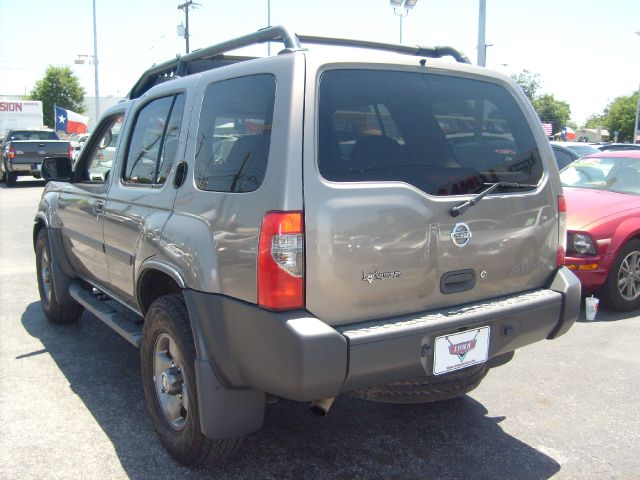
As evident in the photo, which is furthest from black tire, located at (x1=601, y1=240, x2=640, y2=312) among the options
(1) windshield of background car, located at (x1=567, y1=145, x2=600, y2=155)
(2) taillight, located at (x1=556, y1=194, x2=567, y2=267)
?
(1) windshield of background car, located at (x1=567, y1=145, x2=600, y2=155)

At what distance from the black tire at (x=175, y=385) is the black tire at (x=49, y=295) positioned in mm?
2223

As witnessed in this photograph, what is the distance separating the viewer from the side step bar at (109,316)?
11.6ft

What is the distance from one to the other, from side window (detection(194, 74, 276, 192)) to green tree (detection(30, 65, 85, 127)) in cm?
6764

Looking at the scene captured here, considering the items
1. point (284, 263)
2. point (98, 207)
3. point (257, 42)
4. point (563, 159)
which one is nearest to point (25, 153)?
point (563, 159)

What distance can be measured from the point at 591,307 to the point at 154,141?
4.15 metres

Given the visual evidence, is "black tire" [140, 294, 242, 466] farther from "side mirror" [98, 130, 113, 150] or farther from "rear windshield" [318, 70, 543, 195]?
"side mirror" [98, 130, 113, 150]

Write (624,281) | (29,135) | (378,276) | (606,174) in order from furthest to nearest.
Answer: (29,135), (606,174), (624,281), (378,276)

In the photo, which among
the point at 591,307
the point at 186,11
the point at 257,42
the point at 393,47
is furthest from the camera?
the point at 186,11

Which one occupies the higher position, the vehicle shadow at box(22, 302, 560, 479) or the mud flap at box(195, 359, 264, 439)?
the mud flap at box(195, 359, 264, 439)

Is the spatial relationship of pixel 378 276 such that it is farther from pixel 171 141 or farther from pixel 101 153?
pixel 101 153

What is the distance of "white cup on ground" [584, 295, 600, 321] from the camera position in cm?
536

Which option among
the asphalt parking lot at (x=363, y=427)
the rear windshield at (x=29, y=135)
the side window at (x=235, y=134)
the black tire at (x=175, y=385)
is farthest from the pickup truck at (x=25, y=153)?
the side window at (x=235, y=134)

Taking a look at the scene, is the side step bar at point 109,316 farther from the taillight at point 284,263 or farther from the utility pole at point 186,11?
the utility pole at point 186,11

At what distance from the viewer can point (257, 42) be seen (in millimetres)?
3123
